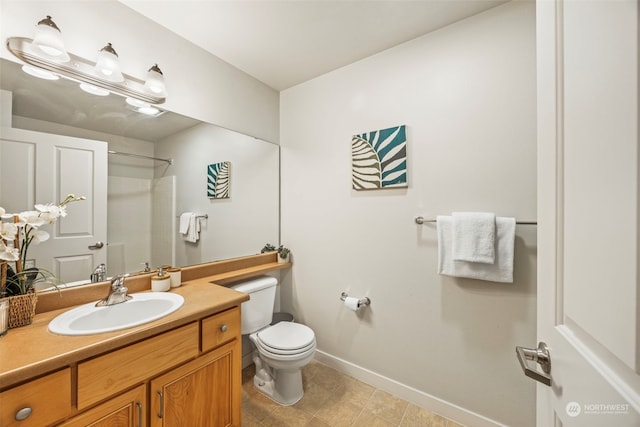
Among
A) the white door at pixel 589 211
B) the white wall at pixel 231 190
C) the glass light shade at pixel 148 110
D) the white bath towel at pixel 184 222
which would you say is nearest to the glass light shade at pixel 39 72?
the glass light shade at pixel 148 110

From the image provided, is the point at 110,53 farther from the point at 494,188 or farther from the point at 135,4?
the point at 494,188

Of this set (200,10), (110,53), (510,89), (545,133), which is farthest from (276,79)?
(545,133)

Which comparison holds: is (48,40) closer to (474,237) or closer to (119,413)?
(119,413)

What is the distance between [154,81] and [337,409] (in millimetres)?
2330

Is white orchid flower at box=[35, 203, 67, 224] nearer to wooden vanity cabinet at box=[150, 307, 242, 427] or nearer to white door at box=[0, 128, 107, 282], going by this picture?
white door at box=[0, 128, 107, 282]

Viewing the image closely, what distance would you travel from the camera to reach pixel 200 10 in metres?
1.41

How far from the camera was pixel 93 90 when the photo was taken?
1.28 m

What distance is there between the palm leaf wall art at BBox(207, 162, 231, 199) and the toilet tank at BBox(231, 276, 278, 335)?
2.38 feet

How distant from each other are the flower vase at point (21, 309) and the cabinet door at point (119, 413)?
45 cm

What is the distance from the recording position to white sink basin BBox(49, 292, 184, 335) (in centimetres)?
95

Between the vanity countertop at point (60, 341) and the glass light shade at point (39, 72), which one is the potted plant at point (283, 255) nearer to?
the vanity countertop at point (60, 341)

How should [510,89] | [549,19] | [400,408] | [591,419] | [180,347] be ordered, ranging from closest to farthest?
1. [591,419]
2. [549,19]
3. [180,347]
4. [510,89]
5. [400,408]

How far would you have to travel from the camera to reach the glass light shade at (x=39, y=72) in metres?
1.09

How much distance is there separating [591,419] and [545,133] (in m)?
0.60
